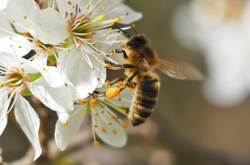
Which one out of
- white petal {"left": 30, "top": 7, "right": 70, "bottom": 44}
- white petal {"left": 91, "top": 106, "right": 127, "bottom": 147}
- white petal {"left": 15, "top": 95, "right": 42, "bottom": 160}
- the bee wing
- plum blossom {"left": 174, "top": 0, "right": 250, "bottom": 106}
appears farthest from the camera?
plum blossom {"left": 174, "top": 0, "right": 250, "bottom": 106}

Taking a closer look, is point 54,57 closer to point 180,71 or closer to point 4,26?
point 4,26

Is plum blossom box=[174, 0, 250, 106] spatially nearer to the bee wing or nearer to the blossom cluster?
the bee wing

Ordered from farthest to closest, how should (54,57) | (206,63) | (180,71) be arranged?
(206,63) < (180,71) < (54,57)

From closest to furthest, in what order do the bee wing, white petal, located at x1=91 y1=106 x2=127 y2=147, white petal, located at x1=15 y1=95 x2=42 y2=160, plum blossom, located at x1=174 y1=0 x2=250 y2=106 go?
white petal, located at x1=15 y1=95 x2=42 y2=160 → the bee wing → white petal, located at x1=91 y1=106 x2=127 y2=147 → plum blossom, located at x1=174 y1=0 x2=250 y2=106

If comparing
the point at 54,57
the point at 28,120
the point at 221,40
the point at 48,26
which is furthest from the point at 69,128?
the point at 221,40

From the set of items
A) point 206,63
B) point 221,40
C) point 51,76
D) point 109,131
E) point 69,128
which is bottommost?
point 206,63

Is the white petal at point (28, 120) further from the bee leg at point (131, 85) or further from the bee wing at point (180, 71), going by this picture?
the bee wing at point (180, 71)

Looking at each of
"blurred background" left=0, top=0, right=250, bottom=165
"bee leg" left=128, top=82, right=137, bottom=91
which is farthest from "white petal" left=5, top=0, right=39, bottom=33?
"blurred background" left=0, top=0, right=250, bottom=165
